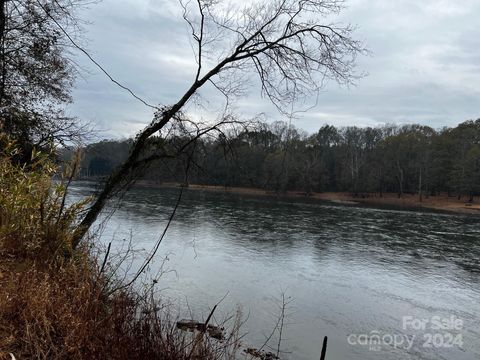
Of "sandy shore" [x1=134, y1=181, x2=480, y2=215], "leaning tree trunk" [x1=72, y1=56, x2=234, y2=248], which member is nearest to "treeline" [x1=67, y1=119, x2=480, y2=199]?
"sandy shore" [x1=134, y1=181, x2=480, y2=215]

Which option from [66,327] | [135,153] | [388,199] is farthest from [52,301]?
[388,199]

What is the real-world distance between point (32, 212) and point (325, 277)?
39.2ft

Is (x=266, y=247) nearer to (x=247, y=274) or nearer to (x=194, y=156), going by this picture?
(x=247, y=274)

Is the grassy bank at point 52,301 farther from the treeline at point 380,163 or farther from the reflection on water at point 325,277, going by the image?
the treeline at point 380,163

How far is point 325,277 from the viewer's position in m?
15.4

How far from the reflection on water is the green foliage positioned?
186 inches

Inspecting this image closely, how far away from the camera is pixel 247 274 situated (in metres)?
14.9

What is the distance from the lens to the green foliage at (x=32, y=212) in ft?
15.4

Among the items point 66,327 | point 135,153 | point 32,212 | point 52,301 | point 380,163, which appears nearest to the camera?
point 66,327

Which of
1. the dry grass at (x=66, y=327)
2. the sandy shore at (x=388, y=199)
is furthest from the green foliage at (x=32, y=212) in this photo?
the sandy shore at (x=388, y=199)

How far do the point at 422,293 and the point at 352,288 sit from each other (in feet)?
7.69

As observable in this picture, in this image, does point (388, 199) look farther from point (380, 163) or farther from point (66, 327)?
point (66, 327)

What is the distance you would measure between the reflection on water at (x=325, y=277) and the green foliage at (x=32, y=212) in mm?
4715

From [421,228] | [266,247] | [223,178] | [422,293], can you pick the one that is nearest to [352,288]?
[422,293]
